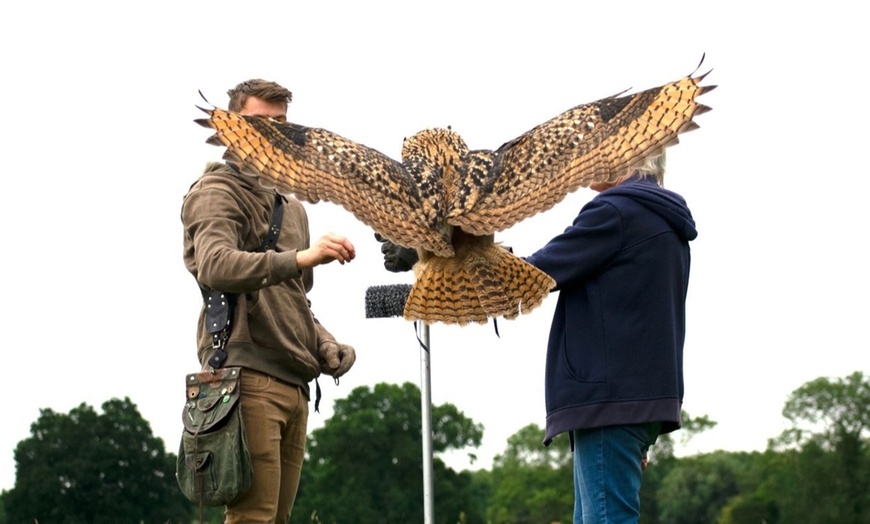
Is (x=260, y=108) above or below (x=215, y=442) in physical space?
above

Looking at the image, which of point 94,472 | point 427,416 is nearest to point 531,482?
point 94,472

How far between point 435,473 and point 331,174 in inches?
2772

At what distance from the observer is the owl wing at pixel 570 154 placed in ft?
19.8

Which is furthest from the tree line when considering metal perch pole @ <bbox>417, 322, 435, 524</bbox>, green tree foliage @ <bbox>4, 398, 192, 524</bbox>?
metal perch pole @ <bbox>417, 322, 435, 524</bbox>

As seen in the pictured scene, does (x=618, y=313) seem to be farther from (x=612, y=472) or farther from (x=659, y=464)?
(x=659, y=464)

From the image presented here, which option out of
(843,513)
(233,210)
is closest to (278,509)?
(233,210)

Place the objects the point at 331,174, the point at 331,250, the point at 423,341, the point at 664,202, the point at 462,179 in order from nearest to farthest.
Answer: the point at 331,250, the point at 664,202, the point at 331,174, the point at 462,179, the point at 423,341

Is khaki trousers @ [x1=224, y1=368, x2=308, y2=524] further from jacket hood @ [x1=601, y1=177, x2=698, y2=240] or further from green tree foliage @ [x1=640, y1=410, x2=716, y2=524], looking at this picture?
green tree foliage @ [x1=640, y1=410, x2=716, y2=524]

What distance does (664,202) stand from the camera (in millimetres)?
5801

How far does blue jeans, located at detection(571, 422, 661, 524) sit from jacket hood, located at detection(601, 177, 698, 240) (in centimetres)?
95

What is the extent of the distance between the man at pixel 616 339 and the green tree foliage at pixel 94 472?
32.5m

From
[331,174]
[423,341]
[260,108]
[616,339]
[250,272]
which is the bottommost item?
[616,339]

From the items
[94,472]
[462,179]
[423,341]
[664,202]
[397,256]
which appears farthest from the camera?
[94,472]

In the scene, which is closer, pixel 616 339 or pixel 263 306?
pixel 616 339
